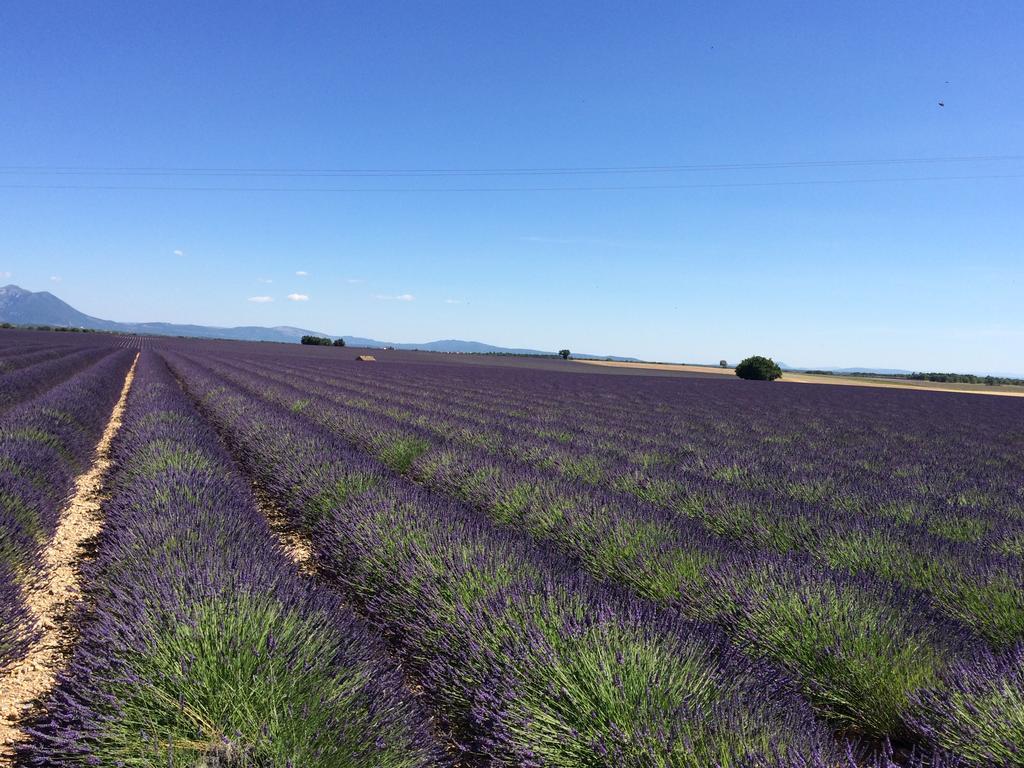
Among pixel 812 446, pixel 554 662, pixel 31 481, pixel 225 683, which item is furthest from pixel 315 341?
pixel 554 662

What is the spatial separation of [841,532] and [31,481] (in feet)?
21.6

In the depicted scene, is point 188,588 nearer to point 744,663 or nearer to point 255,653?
point 255,653

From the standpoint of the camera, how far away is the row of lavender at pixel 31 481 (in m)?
2.76

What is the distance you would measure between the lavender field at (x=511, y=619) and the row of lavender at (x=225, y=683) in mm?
11

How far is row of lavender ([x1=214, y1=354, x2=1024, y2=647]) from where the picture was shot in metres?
3.17

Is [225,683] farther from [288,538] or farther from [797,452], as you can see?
[797,452]

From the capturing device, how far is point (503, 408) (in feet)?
48.9

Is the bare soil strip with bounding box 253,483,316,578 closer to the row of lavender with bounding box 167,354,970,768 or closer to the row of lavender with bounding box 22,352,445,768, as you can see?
the row of lavender with bounding box 167,354,970,768

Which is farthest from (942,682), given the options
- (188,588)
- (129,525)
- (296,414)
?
(296,414)

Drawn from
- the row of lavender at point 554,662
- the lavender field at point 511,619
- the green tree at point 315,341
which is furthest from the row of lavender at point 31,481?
the green tree at point 315,341

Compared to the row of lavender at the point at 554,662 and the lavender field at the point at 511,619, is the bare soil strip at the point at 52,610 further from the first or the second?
the row of lavender at the point at 554,662

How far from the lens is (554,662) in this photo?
1992 millimetres

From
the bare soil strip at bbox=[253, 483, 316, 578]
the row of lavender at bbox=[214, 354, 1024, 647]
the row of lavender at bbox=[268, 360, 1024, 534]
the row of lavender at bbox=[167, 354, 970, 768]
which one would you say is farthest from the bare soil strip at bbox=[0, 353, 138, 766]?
the row of lavender at bbox=[268, 360, 1024, 534]

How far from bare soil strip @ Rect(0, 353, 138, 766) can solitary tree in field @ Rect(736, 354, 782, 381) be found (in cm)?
5168
